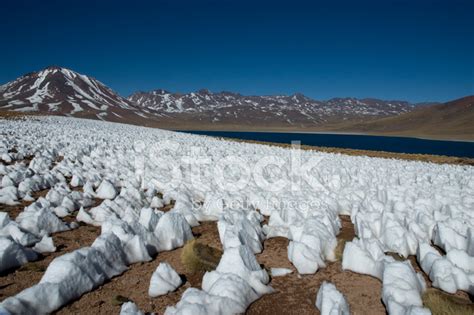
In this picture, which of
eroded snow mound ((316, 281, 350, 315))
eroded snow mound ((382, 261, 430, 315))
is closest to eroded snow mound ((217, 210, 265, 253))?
eroded snow mound ((316, 281, 350, 315))

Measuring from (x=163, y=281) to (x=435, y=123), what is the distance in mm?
175716

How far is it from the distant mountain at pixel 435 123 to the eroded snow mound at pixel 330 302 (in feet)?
441

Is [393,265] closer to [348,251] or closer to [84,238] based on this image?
[348,251]

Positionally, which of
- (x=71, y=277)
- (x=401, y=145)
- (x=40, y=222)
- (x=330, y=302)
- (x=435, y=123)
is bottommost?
(x=401, y=145)

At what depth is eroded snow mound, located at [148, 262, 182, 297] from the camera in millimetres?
3361

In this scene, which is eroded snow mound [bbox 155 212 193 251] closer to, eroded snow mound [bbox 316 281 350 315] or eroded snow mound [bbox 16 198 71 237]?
eroded snow mound [bbox 16 198 71 237]

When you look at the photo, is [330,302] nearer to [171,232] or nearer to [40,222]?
[171,232]

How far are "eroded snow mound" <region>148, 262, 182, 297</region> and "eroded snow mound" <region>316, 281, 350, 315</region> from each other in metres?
1.43

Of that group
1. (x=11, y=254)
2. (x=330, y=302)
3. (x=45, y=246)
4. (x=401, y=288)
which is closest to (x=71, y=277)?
(x=11, y=254)

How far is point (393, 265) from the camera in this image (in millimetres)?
3451

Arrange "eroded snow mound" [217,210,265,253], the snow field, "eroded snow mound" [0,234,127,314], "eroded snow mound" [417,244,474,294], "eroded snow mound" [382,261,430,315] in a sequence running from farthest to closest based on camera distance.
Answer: "eroded snow mound" [217,210,265,253]
"eroded snow mound" [417,244,474,294]
the snow field
"eroded snow mound" [382,261,430,315]
"eroded snow mound" [0,234,127,314]

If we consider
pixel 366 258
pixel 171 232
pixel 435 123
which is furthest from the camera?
pixel 435 123

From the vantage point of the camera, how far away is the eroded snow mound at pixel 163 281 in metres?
3.36

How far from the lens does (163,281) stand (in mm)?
3408
